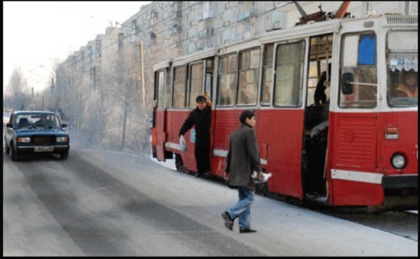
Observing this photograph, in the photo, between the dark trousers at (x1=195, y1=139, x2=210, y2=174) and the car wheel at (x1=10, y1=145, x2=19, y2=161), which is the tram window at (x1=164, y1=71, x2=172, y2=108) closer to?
the dark trousers at (x1=195, y1=139, x2=210, y2=174)

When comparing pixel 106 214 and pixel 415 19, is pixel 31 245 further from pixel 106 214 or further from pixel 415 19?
pixel 415 19

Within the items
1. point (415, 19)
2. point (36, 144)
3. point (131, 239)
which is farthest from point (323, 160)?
point (36, 144)

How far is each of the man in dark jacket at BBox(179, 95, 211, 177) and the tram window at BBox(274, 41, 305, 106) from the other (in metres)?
2.37

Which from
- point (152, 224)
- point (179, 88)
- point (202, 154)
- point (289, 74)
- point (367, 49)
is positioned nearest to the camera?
point (152, 224)

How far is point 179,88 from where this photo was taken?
12.7 metres

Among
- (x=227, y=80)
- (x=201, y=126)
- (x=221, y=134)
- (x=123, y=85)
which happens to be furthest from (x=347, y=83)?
(x=123, y=85)

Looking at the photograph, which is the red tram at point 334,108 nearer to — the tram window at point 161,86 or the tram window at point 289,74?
the tram window at point 289,74

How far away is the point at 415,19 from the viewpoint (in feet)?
23.4

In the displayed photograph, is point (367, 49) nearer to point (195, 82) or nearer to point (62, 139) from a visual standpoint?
point (195, 82)

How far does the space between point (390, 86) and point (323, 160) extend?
164 centimetres

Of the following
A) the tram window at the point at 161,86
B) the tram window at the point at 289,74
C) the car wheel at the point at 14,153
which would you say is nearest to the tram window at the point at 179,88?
the tram window at the point at 161,86

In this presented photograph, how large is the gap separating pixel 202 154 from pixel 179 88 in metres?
2.43

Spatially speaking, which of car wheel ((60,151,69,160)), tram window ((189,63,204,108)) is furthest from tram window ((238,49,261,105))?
Result: car wheel ((60,151,69,160))

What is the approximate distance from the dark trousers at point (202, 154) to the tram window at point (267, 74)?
91.0 inches
